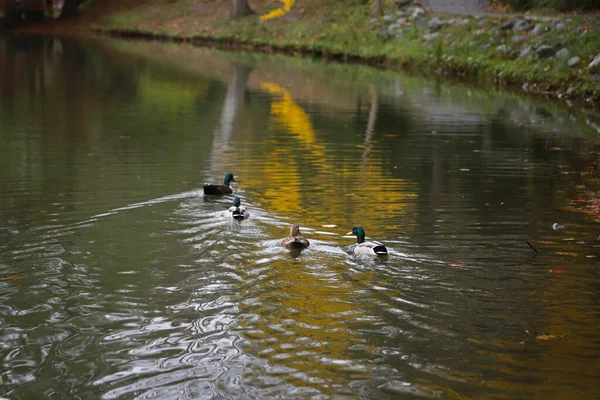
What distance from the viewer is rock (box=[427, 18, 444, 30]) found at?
40781 mm

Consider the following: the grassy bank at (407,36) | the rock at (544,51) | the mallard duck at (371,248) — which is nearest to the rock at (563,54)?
the grassy bank at (407,36)

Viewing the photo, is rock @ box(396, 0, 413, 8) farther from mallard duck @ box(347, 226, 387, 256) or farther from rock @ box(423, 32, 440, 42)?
mallard duck @ box(347, 226, 387, 256)

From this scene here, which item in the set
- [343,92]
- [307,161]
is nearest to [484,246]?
[307,161]

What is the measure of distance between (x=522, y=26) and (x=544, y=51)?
393 cm

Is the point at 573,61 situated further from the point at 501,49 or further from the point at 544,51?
the point at 501,49

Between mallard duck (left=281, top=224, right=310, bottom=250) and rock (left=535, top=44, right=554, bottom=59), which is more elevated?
rock (left=535, top=44, right=554, bottom=59)

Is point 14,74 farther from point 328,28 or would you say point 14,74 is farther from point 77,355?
point 77,355

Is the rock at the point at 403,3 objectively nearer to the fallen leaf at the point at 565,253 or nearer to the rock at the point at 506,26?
the rock at the point at 506,26

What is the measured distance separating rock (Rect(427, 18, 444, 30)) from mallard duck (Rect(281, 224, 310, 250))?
31482 millimetres

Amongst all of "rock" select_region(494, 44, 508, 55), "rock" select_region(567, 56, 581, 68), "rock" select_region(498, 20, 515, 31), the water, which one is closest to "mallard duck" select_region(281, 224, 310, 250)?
the water

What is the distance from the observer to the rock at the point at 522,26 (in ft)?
116

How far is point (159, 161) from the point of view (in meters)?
17.4

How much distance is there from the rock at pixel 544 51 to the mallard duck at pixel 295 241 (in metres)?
23.5

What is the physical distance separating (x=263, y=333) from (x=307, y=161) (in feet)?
31.4
